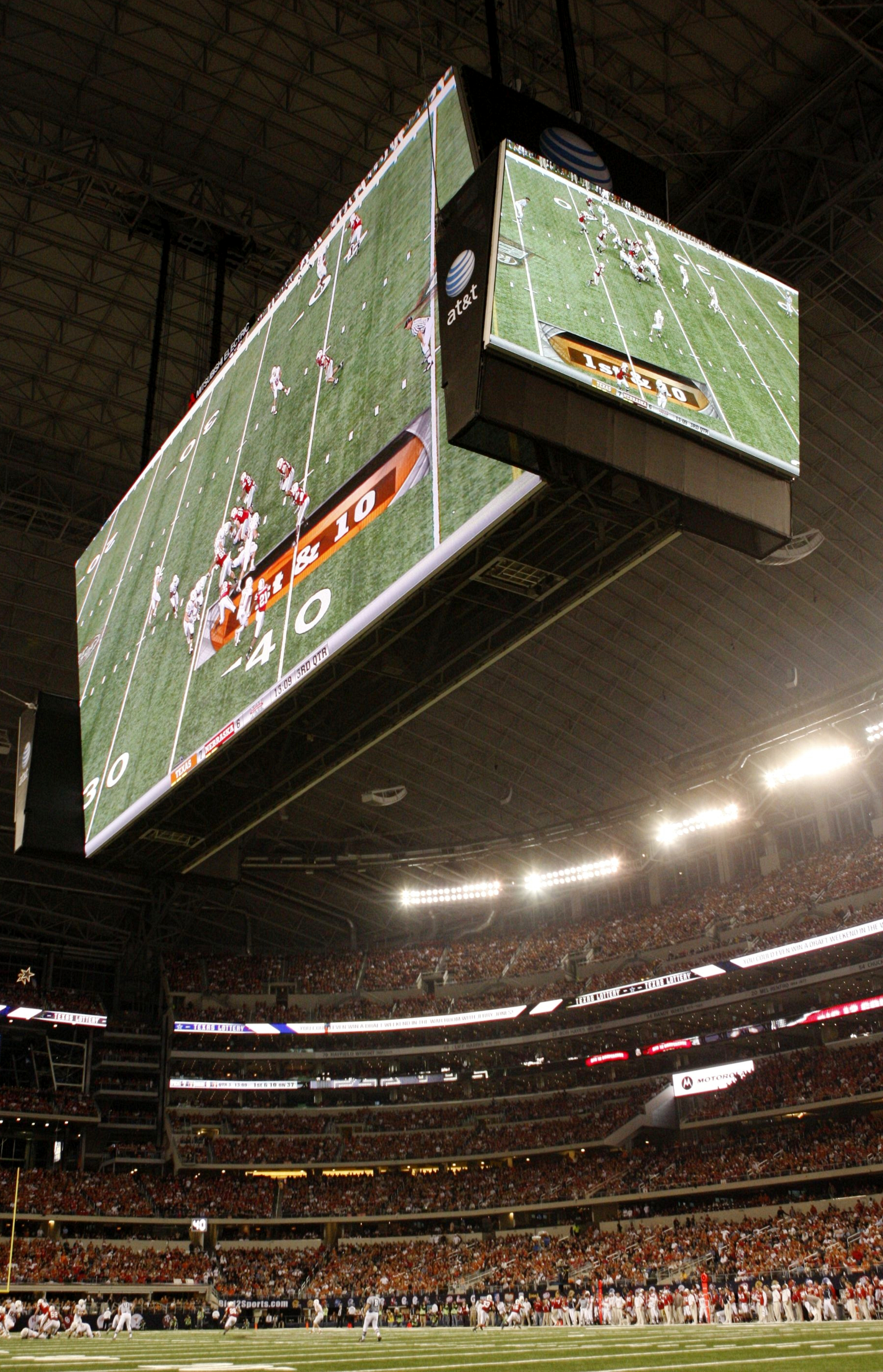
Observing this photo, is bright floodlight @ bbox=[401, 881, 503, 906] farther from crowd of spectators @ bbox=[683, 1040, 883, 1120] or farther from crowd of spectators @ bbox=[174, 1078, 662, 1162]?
crowd of spectators @ bbox=[683, 1040, 883, 1120]

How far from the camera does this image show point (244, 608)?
1245cm

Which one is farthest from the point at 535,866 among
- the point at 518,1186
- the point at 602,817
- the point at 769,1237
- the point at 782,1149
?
the point at 769,1237

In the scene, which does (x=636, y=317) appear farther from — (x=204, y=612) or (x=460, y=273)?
(x=204, y=612)

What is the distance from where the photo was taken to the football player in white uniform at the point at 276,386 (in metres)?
13.3

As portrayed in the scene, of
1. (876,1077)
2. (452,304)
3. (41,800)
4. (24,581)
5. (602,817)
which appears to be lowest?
(876,1077)

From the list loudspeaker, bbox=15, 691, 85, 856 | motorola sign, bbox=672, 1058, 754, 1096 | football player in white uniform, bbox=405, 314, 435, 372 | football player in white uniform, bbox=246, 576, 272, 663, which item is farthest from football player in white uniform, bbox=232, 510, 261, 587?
motorola sign, bbox=672, 1058, 754, 1096

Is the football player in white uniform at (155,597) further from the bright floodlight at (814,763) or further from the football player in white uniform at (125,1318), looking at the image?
the bright floodlight at (814,763)

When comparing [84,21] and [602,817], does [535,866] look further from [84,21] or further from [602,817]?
[84,21]

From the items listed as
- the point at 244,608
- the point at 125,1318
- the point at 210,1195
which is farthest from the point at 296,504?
the point at 210,1195

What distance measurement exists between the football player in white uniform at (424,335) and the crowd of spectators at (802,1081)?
98.5 ft

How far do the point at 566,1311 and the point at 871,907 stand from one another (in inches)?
589

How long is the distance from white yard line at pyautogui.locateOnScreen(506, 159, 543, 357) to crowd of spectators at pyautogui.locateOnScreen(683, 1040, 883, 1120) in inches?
1207

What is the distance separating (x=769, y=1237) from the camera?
31.2 meters

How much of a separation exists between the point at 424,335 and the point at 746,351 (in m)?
3.14
